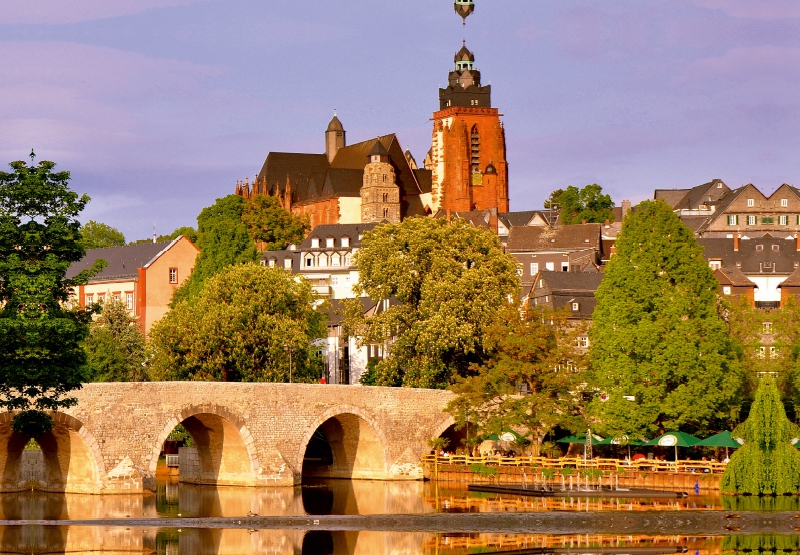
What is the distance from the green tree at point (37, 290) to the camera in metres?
49.5

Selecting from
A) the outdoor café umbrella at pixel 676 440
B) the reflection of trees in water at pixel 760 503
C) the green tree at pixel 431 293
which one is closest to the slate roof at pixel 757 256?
the green tree at pixel 431 293

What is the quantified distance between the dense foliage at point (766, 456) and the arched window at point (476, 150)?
9106 centimetres

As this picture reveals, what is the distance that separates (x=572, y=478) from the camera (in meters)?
60.2

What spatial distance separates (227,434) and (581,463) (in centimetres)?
1332

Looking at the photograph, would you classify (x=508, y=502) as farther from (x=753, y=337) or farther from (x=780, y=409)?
(x=753, y=337)

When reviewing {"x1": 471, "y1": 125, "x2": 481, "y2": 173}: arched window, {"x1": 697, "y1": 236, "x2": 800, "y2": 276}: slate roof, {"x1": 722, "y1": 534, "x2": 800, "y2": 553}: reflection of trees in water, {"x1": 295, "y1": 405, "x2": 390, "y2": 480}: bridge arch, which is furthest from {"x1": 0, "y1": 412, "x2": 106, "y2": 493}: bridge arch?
{"x1": 471, "y1": 125, "x2": 481, "y2": 173}: arched window

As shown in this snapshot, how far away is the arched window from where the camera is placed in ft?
479

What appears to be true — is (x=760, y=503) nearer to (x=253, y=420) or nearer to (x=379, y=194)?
(x=253, y=420)

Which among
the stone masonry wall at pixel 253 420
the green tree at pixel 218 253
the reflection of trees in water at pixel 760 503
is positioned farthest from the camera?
the green tree at pixel 218 253

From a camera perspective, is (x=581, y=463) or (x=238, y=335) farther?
(x=238, y=335)

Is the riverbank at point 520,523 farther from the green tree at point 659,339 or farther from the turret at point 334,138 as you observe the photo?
the turret at point 334,138

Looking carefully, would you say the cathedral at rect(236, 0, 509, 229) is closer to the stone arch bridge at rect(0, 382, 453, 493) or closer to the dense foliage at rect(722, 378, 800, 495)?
the stone arch bridge at rect(0, 382, 453, 493)

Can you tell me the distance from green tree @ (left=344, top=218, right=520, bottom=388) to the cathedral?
2709 inches

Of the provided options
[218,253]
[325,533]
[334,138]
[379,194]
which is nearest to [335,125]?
[334,138]
